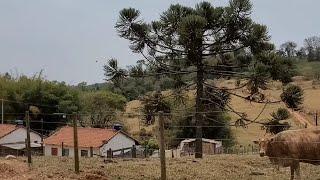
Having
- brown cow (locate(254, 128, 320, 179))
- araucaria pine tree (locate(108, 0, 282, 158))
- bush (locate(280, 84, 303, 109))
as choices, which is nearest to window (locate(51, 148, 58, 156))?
araucaria pine tree (locate(108, 0, 282, 158))

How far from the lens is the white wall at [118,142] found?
41388mm

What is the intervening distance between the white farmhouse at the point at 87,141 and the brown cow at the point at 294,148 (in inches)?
1084

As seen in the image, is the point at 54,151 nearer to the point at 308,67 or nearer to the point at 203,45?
the point at 203,45

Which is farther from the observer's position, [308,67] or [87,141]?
[308,67]

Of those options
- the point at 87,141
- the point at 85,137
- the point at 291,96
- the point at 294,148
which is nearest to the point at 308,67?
the point at 85,137

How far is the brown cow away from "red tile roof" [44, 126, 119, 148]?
93.7 ft

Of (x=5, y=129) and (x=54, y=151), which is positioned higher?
(x=5, y=129)

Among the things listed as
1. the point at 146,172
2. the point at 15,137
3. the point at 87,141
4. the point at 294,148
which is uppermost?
the point at 15,137

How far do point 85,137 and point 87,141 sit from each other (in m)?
0.84

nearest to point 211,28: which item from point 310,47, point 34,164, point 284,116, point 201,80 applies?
point 201,80

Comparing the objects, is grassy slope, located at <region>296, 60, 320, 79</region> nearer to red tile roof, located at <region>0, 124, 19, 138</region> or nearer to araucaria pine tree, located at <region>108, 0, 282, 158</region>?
red tile roof, located at <region>0, 124, 19, 138</region>

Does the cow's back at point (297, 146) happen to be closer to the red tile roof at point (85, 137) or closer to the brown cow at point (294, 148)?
the brown cow at point (294, 148)

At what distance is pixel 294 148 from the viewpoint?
39.8 ft

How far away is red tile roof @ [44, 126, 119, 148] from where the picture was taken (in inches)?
1612
